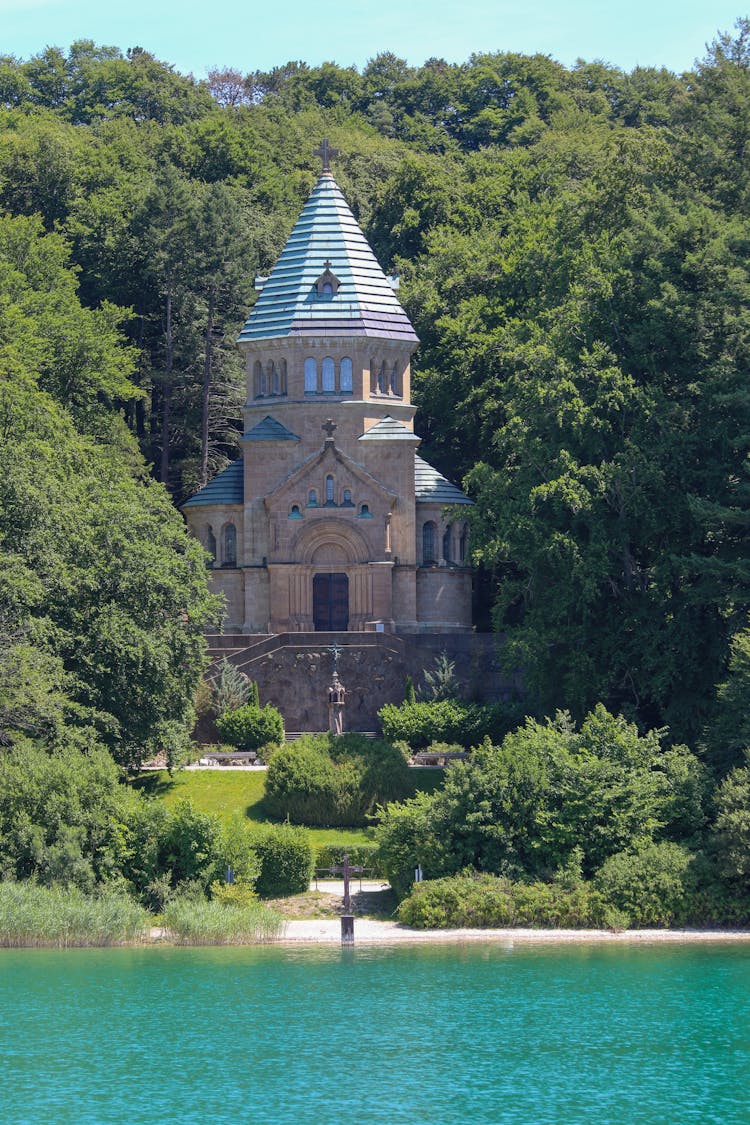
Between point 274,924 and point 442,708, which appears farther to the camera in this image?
point 442,708

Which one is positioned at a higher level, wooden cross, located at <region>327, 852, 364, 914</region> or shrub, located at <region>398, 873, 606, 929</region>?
wooden cross, located at <region>327, 852, 364, 914</region>

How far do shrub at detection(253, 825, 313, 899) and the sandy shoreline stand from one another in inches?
83.7

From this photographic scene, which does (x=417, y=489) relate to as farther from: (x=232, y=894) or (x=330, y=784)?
(x=232, y=894)

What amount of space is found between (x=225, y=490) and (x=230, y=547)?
2.15 meters

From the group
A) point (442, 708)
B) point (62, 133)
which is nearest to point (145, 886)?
point (442, 708)

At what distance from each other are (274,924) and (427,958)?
4577 millimetres

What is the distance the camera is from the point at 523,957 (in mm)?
43594

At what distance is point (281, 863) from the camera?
4931 centimetres

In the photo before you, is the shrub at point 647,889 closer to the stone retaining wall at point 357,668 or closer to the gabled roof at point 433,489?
the stone retaining wall at point 357,668

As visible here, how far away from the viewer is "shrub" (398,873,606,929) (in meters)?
47.0

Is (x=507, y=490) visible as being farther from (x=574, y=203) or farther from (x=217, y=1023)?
(x=217, y=1023)

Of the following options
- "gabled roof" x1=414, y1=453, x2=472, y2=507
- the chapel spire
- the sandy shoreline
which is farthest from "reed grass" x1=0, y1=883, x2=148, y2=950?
the chapel spire

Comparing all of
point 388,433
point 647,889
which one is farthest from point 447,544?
point 647,889

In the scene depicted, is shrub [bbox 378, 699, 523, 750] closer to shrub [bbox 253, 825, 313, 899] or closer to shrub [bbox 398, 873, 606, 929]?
shrub [bbox 253, 825, 313, 899]
